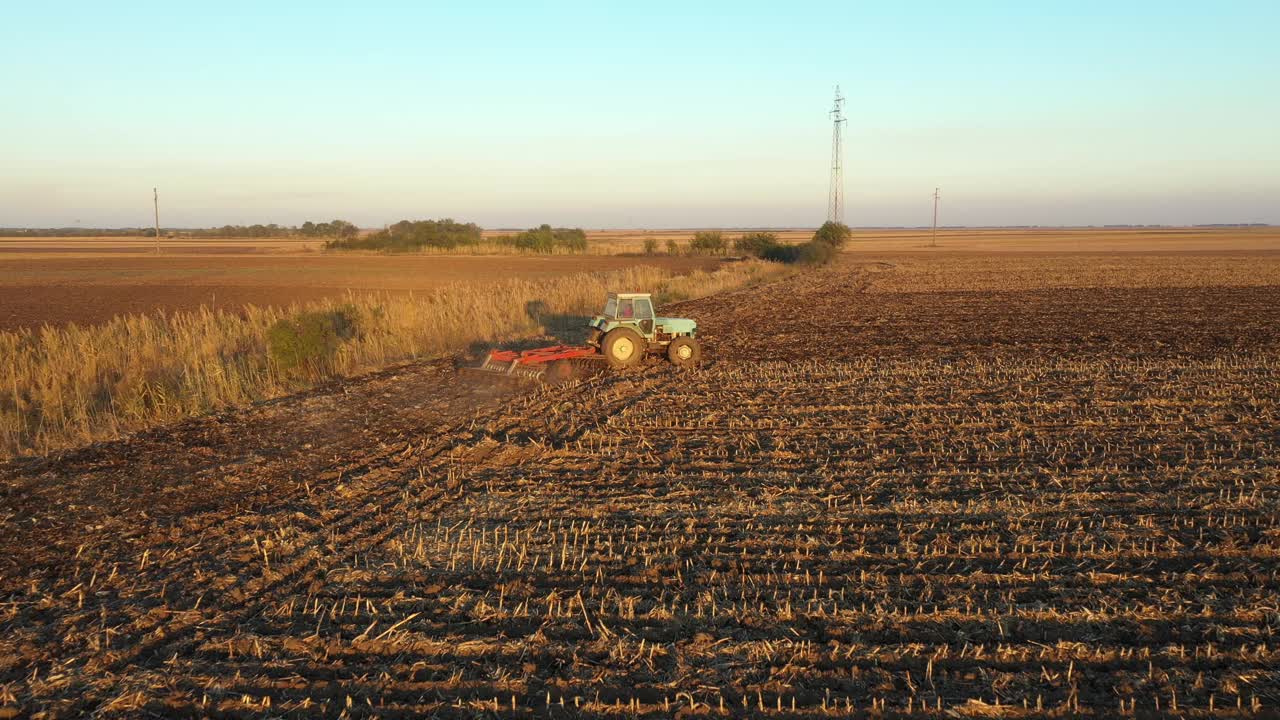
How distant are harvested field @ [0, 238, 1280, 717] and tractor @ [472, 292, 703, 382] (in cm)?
130

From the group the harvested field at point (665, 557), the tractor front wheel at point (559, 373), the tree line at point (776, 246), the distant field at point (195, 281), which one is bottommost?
the harvested field at point (665, 557)

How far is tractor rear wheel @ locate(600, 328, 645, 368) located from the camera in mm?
14516

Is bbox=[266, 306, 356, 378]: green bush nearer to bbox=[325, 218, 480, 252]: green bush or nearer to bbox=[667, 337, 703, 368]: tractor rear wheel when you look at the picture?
bbox=[667, 337, 703, 368]: tractor rear wheel

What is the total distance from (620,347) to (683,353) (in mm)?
1320

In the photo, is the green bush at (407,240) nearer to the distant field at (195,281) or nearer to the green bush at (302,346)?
the distant field at (195,281)

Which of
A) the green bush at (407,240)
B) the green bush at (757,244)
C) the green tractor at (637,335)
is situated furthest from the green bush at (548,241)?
the green tractor at (637,335)

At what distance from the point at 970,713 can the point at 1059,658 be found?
866mm

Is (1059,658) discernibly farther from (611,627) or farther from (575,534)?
(575,534)

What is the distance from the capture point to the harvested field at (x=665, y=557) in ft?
15.9

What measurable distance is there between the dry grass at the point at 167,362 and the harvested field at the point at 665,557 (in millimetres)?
1096

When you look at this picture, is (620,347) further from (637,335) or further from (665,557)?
(665,557)

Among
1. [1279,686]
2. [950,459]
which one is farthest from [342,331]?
[1279,686]

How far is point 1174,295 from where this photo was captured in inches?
1144

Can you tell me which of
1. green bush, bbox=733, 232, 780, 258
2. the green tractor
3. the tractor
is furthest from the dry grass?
green bush, bbox=733, 232, 780, 258
